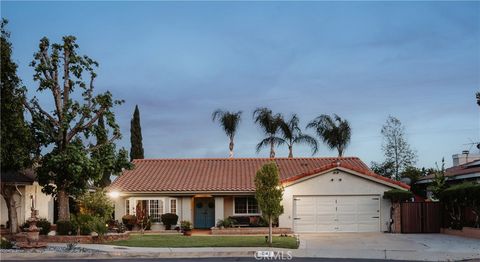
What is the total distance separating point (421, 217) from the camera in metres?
33.2

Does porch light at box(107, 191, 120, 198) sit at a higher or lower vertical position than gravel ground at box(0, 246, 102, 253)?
higher

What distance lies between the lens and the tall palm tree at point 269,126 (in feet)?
175

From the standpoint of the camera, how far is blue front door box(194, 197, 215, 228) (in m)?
38.2

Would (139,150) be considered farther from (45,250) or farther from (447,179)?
(45,250)

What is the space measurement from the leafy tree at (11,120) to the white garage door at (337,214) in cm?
1470

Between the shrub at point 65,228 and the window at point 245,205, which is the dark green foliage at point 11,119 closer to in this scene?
the shrub at point 65,228

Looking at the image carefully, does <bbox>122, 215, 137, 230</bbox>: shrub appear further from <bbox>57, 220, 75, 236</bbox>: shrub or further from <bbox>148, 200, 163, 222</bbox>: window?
<bbox>57, 220, 75, 236</bbox>: shrub

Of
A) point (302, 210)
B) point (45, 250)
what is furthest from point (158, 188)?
point (45, 250)

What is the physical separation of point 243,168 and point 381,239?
1503 centimetres

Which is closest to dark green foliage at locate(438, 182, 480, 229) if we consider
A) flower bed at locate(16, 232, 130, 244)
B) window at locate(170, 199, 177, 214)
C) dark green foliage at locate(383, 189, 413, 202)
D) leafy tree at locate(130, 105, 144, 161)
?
dark green foliage at locate(383, 189, 413, 202)

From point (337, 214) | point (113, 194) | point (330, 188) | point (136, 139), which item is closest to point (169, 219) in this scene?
point (113, 194)

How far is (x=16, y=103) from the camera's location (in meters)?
27.8

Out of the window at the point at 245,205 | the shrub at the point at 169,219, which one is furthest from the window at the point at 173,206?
the window at the point at 245,205

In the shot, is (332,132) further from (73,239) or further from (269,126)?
(73,239)
